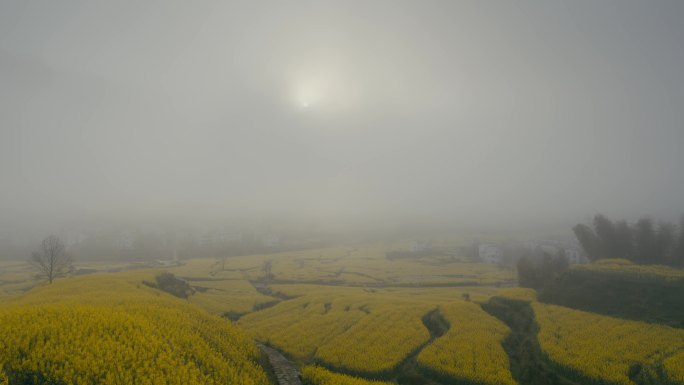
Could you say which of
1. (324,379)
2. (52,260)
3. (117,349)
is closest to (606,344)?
(324,379)

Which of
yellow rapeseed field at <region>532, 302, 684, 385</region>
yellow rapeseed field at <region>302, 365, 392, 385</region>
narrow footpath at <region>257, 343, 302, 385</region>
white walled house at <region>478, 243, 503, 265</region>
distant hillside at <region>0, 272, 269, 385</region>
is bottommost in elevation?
white walled house at <region>478, 243, 503, 265</region>

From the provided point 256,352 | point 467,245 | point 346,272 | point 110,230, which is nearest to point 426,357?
point 256,352

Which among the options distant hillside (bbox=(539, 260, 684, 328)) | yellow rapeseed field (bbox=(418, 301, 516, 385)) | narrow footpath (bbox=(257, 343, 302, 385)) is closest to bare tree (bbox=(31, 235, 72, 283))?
narrow footpath (bbox=(257, 343, 302, 385))

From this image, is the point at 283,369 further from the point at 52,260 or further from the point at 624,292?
the point at 52,260

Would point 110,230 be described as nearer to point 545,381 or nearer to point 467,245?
point 467,245

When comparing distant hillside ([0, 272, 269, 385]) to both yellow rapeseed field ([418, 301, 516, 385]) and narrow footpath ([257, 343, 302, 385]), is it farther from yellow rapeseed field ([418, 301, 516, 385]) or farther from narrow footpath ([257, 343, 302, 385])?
yellow rapeseed field ([418, 301, 516, 385])

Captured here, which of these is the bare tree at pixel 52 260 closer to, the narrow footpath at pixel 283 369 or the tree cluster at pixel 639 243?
the narrow footpath at pixel 283 369
